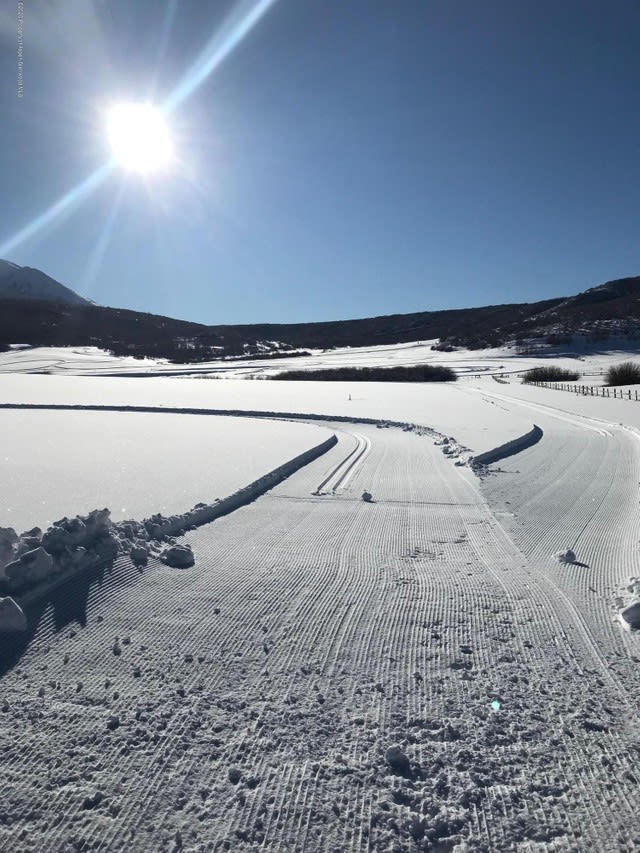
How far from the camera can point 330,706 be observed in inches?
117

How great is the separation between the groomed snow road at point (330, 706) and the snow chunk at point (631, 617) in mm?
120

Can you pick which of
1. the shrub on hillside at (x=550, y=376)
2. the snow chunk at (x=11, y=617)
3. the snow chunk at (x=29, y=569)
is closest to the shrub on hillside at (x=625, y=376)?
the shrub on hillside at (x=550, y=376)

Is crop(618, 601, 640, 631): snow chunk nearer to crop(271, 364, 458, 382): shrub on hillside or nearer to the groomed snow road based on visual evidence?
the groomed snow road

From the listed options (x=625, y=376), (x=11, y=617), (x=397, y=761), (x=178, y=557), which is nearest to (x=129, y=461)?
(x=178, y=557)

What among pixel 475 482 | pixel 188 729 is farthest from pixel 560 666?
pixel 475 482

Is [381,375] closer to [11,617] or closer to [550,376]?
[550,376]

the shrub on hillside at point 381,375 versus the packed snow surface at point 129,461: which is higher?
the packed snow surface at point 129,461

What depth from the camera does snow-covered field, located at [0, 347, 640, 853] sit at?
7.50 feet

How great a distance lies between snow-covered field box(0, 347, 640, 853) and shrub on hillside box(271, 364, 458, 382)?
41.0 metres

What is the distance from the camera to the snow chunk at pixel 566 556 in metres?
5.04

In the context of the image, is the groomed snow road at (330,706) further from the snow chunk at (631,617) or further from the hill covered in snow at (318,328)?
the hill covered in snow at (318,328)

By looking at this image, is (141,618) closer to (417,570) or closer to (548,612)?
(417,570)

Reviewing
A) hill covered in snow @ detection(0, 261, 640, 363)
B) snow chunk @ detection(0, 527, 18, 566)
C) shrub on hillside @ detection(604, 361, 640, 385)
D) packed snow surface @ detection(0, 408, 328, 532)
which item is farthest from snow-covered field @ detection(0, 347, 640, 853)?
hill covered in snow @ detection(0, 261, 640, 363)

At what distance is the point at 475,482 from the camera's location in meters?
8.34
